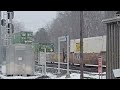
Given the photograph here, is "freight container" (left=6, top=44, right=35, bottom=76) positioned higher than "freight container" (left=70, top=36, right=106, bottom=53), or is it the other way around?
"freight container" (left=70, top=36, right=106, bottom=53)

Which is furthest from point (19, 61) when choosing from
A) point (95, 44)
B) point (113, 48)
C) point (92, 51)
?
point (113, 48)

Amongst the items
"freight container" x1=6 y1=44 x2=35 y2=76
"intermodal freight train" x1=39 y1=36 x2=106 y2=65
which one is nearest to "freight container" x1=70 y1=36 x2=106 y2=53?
"intermodal freight train" x1=39 y1=36 x2=106 y2=65

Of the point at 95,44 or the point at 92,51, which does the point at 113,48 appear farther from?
the point at 92,51

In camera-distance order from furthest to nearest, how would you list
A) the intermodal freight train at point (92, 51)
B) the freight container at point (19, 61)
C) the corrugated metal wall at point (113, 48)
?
the intermodal freight train at point (92, 51) < the freight container at point (19, 61) < the corrugated metal wall at point (113, 48)

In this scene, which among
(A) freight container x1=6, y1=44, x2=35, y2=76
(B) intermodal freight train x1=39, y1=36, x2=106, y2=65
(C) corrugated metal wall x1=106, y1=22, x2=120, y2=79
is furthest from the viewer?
(B) intermodal freight train x1=39, y1=36, x2=106, y2=65

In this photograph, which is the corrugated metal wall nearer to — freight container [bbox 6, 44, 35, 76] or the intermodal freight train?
freight container [bbox 6, 44, 35, 76]

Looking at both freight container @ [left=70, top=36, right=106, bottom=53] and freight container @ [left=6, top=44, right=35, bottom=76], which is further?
freight container @ [left=70, top=36, right=106, bottom=53]

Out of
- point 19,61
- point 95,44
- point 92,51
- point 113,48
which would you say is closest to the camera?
point 113,48

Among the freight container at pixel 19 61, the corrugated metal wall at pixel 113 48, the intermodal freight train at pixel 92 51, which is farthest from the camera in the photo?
the intermodal freight train at pixel 92 51

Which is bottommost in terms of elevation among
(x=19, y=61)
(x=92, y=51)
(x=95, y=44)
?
(x=19, y=61)

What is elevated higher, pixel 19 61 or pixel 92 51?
pixel 92 51

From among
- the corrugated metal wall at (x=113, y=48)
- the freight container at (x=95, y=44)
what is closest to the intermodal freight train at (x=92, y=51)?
the freight container at (x=95, y=44)

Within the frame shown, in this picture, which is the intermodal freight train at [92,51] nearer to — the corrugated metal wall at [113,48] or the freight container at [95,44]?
the freight container at [95,44]

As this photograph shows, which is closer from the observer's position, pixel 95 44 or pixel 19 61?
pixel 19 61
